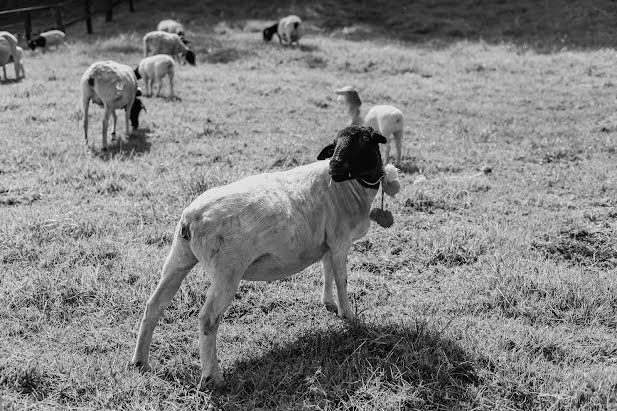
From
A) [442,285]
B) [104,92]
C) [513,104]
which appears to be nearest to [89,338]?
[442,285]

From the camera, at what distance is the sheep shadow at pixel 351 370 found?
3.91 m

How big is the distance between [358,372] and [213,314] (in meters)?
1.09

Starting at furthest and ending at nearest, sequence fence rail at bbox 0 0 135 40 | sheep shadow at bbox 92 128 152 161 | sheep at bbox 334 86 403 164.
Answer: fence rail at bbox 0 0 135 40
sheep shadow at bbox 92 128 152 161
sheep at bbox 334 86 403 164

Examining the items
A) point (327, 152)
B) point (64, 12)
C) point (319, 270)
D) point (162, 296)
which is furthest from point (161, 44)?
point (162, 296)

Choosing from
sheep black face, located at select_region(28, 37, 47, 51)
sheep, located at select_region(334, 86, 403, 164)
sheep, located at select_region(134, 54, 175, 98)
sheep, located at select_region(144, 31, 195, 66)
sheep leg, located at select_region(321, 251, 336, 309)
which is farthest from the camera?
sheep black face, located at select_region(28, 37, 47, 51)

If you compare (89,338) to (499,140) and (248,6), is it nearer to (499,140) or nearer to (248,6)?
(499,140)

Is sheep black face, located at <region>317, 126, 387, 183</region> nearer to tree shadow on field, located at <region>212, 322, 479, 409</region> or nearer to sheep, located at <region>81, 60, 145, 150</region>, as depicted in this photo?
tree shadow on field, located at <region>212, 322, 479, 409</region>

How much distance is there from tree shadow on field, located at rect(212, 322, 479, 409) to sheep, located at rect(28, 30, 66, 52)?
747 inches

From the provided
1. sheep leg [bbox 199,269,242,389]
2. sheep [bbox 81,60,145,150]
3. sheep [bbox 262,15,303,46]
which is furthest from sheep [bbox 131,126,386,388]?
sheep [bbox 262,15,303,46]

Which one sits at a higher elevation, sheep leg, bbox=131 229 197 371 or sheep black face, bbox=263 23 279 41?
sheep black face, bbox=263 23 279 41

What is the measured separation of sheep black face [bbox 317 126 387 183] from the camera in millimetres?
4273

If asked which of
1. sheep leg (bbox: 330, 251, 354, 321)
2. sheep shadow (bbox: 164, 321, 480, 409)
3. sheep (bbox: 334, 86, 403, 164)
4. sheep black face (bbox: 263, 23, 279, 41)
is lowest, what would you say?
sheep shadow (bbox: 164, 321, 480, 409)

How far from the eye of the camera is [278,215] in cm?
410

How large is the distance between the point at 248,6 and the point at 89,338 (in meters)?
25.4
